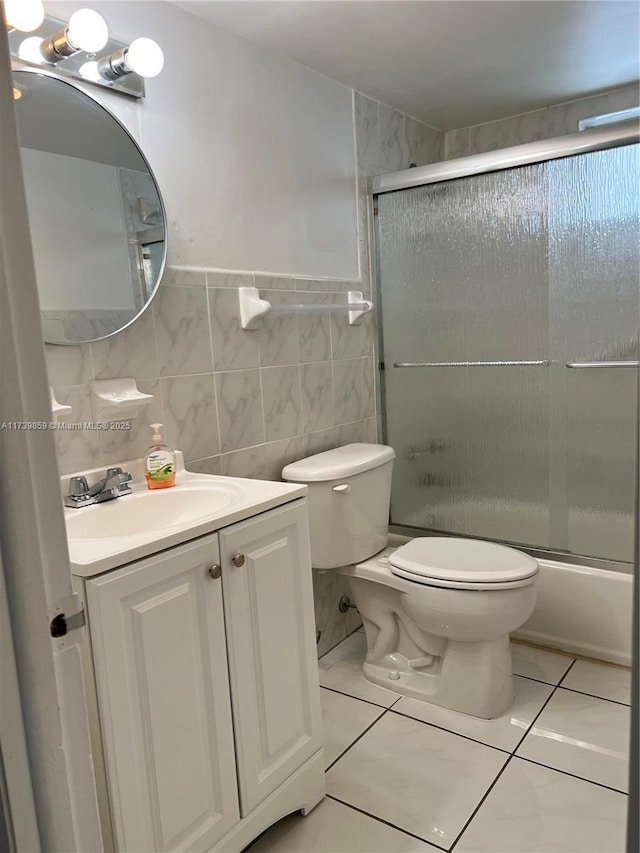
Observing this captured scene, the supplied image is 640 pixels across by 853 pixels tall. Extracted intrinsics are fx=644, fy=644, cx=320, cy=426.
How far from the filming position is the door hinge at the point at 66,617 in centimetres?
54

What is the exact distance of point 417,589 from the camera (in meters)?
1.95

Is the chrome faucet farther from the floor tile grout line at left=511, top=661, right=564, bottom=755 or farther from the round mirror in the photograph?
the floor tile grout line at left=511, top=661, right=564, bottom=755

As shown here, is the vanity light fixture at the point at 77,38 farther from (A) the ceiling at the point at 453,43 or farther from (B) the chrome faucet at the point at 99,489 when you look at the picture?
(B) the chrome faucet at the point at 99,489

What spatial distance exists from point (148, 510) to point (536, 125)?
2353mm

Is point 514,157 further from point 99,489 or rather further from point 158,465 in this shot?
point 99,489

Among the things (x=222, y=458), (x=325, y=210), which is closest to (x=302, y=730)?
(x=222, y=458)

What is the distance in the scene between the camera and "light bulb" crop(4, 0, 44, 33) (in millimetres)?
1303

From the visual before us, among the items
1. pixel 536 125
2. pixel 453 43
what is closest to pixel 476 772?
pixel 453 43

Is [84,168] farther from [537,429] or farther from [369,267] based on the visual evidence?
[537,429]

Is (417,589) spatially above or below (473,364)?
below

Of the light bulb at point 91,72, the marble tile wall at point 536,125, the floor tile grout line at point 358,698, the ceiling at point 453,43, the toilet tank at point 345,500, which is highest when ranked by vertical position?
the ceiling at point 453,43

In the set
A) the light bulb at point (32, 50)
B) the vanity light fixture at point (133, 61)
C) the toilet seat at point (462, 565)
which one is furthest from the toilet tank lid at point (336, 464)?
the light bulb at point (32, 50)

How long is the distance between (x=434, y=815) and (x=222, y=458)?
110 centimetres

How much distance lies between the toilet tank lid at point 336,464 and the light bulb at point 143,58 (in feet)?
3.77
